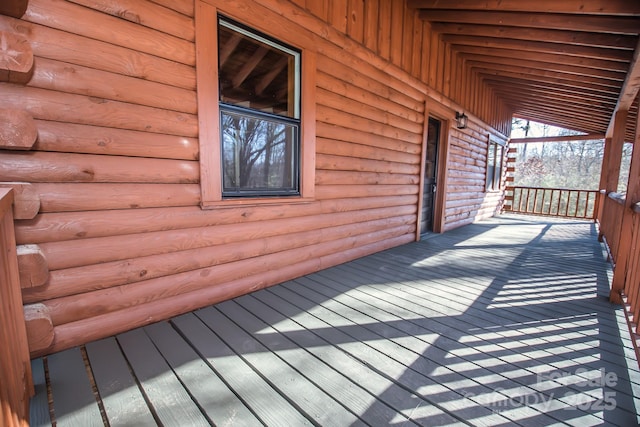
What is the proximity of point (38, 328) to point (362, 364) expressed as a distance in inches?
64.1

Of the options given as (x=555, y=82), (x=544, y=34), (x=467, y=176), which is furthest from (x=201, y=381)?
(x=555, y=82)

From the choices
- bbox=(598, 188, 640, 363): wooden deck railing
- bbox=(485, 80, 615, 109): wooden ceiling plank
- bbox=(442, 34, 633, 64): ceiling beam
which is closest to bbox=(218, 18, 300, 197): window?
bbox=(598, 188, 640, 363): wooden deck railing

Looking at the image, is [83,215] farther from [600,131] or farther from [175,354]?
[600,131]

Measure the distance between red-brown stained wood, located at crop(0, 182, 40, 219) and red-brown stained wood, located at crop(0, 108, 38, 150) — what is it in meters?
0.18

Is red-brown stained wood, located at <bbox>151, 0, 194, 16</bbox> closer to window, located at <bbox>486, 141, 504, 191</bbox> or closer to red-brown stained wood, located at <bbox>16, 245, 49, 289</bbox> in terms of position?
red-brown stained wood, located at <bbox>16, 245, 49, 289</bbox>

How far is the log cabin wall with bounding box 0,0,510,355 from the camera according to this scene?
4.55 ft

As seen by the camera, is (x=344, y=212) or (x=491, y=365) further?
(x=344, y=212)

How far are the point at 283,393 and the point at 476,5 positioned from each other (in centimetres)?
427

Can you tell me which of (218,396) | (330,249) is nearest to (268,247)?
(330,249)

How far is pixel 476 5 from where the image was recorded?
3285 mm

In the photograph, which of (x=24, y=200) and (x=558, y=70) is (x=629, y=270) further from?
(x=24, y=200)

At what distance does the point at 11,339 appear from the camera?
41.1 inches

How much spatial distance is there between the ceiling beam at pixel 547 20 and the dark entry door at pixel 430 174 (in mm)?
1539

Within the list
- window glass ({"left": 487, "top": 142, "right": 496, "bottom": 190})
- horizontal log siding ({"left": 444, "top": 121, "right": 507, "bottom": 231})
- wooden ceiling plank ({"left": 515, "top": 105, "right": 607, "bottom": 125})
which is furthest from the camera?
window glass ({"left": 487, "top": 142, "right": 496, "bottom": 190})
